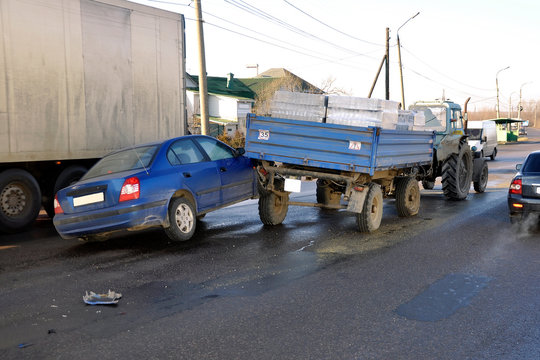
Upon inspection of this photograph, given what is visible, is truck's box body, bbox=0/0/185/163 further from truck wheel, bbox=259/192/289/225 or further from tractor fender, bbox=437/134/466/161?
tractor fender, bbox=437/134/466/161

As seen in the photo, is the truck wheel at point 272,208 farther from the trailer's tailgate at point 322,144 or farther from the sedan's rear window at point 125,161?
the sedan's rear window at point 125,161

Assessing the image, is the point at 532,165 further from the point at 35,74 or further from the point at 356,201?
the point at 35,74

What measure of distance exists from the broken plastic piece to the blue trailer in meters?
3.91

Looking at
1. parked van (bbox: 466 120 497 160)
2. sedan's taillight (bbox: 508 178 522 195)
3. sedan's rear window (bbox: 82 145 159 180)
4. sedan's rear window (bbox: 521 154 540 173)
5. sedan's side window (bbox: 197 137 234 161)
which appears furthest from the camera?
parked van (bbox: 466 120 497 160)

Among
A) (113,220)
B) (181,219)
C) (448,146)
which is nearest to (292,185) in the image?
(181,219)

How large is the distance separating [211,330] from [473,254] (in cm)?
418

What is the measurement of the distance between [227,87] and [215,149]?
5036 cm

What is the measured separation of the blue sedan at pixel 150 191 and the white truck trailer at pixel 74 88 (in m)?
1.62

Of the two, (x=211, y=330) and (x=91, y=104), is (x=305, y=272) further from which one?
(x=91, y=104)

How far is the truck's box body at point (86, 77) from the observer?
873 centimetres

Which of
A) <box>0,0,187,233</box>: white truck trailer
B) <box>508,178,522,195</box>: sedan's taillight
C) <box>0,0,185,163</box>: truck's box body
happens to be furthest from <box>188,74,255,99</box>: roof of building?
<box>508,178,522,195</box>: sedan's taillight

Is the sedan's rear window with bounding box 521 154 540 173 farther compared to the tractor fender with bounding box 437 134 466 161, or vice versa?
the tractor fender with bounding box 437 134 466 161


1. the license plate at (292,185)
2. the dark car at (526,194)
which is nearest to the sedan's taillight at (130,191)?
the license plate at (292,185)

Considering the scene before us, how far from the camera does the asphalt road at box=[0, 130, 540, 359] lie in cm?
409
